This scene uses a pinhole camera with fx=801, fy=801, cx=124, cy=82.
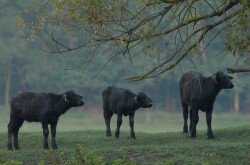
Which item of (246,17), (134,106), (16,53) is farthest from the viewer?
(16,53)

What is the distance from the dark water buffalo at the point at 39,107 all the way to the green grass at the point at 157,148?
681 millimetres

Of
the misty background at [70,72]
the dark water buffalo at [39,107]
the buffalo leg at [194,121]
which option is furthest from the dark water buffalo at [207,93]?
the misty background at [70,72]

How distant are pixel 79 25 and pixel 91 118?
43.7m

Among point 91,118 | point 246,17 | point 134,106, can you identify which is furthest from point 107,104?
point 91,118

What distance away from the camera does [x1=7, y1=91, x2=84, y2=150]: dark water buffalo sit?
21.2 m

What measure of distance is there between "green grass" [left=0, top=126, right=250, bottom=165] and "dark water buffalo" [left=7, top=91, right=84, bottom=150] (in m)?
0.68

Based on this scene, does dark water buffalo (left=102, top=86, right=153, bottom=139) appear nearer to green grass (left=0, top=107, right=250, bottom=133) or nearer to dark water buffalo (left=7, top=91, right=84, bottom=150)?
dark water buffalo (left=7, top=91, right=84, bottom=150)

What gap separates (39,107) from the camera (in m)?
21.3

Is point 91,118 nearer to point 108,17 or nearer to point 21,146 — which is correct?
point 21,146

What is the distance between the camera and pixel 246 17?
15.6m

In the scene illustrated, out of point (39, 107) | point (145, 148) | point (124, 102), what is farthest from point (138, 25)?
point (124, 102)

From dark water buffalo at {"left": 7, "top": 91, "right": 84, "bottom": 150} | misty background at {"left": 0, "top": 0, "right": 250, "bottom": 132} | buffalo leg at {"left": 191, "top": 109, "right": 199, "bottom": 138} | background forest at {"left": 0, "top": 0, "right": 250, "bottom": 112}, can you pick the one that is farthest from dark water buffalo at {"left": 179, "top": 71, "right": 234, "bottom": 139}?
background forest at {"left": 0, "top": 0, "right": 250, "bottom": 112}

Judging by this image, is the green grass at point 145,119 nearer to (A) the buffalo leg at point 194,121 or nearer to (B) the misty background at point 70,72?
(B) the misty background at point 70,72

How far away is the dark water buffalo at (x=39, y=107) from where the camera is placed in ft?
69.6
